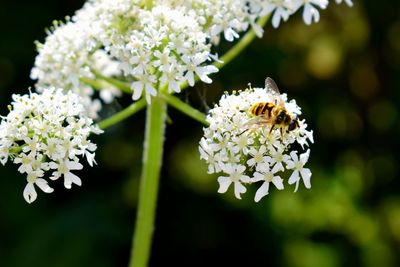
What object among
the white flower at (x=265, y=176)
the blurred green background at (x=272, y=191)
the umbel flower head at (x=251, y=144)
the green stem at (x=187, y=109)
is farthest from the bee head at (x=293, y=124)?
the blurred green background at (x=272, y=191)

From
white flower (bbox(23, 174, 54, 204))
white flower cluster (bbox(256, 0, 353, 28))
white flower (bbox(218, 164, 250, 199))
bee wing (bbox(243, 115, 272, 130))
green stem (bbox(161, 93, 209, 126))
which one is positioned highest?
white flower cluster (bbox(256, 0, 353, 28))

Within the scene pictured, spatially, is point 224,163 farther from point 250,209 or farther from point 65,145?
point 250,209

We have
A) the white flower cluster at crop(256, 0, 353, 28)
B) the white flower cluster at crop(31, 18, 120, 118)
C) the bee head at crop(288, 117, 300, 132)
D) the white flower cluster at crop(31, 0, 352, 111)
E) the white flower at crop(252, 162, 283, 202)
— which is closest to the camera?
the white flower at crop(252, 162, 283, 202)

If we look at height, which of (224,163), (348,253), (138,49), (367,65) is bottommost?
(224,163)

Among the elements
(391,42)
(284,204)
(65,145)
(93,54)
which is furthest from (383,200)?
(65,145)

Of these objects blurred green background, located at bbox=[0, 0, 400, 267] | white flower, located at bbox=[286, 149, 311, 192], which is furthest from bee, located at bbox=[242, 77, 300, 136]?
blurred green background, located at bbox=[0, 0, 400, 267]

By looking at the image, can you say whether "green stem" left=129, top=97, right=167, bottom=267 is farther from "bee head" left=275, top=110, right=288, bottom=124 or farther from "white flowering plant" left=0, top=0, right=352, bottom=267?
"bee head" left=275, top=110, right=288, bottom=124

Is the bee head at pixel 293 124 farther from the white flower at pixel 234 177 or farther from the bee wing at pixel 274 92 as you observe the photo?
the white flower at pixel 234 177
